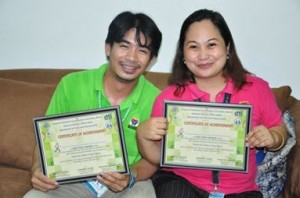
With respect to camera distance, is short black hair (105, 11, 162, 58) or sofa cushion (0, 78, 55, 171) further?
sofa cushion (0, 78, 55, 171)

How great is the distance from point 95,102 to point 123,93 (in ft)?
0.45

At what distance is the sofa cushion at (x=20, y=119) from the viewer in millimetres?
1883

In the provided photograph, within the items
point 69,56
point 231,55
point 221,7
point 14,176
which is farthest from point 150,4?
point 14,176

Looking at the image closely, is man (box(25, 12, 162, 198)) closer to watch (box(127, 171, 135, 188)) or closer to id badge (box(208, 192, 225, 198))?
watch (box(127, 171, 135, 188))

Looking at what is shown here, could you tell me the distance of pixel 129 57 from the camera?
1.54 meters

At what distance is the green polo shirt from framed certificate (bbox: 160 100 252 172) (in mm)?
239

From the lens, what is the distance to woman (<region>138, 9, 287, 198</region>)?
1.47 m

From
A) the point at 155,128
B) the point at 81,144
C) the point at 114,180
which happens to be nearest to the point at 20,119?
the point at 81,144

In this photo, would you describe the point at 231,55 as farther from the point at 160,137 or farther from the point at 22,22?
the point at 22,22

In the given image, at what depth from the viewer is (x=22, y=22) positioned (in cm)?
236

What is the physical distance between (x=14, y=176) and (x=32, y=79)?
1.98 feet

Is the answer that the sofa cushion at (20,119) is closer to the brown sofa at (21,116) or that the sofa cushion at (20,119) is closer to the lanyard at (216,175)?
the brown sofa at (21,116)

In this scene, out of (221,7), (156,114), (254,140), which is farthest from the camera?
(221,7)

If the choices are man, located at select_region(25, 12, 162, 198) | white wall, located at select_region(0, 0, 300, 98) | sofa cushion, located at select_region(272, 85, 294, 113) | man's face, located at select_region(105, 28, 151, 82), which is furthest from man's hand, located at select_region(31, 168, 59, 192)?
sofa cushion, located at select_region(272, 85, 294, 113)
